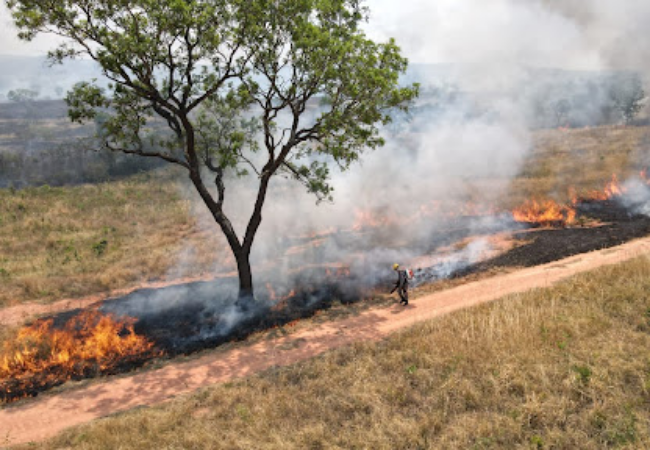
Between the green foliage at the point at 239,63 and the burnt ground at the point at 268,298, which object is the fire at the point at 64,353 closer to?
the burnt ground at the point at 268,298

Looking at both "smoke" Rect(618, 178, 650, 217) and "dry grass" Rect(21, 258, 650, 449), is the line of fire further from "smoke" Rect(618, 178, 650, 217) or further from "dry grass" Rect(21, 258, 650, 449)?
"dry grass" Rect(21, 258, 650, 449)

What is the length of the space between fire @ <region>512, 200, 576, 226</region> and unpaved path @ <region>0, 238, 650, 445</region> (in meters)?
5.88

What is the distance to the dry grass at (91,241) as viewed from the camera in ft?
51.8

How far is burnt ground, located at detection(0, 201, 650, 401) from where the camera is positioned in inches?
444

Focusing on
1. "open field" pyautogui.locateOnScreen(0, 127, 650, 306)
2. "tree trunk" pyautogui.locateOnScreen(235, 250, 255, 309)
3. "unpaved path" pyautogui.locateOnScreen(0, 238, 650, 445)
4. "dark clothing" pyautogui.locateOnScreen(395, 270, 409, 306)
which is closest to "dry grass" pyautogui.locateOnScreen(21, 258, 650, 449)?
"unpaved path" pyautogui.locateOnScreen(0, 238, 650, 445)

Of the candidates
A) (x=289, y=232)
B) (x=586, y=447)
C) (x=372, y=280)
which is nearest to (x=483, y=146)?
(x=289, y=232)

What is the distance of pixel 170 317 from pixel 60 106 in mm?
119536

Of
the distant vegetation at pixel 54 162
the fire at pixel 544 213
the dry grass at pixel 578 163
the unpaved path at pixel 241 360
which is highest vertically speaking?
the distant vegetation at pixel 54 162

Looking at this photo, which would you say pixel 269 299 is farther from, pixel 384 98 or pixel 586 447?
pixel 586 447

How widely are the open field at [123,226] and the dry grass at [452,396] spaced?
1012 centimetres

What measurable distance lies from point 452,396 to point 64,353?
32.1ft

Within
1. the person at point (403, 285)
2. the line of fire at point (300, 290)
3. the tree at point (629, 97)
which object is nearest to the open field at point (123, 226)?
the line of fire at point (300, 290)

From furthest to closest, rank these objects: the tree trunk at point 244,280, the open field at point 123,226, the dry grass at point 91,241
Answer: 1. the open field at point 123,226
2. the dry grass at point 91,241
3. the tree trunk at point 244,280

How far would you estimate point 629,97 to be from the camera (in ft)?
189
